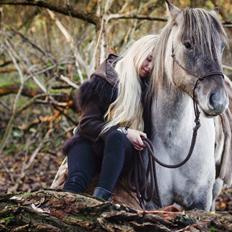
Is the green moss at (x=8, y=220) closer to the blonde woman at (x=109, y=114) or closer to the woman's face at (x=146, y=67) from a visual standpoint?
the blonde woman at (x=109, y=114)

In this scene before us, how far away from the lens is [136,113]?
12.2 feet

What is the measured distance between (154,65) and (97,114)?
1.43ft

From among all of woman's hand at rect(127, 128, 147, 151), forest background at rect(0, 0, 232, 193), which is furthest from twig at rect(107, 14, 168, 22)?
woman's hand at rect(127, 128, 147, 151)

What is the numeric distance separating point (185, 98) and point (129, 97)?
1.12ft

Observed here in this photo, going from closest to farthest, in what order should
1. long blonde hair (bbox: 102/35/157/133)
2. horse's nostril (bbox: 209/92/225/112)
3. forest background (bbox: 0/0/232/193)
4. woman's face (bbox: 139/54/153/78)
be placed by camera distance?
horse's nostril (bbox: 209/92/225/112)
long blonde hair (bbox: 102/35/157/133)
woman's face (bbox: 139/54/153/78)
forest background (bbox: 0/0/232/193)

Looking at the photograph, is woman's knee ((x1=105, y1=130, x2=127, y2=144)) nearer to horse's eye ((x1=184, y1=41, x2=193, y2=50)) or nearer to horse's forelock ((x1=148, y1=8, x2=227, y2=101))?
horse's forelock ((x1=148, y1=8, x2=227, y2=101))

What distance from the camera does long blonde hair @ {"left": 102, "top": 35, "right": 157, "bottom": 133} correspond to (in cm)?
366

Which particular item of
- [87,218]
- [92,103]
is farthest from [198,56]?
[87,218]

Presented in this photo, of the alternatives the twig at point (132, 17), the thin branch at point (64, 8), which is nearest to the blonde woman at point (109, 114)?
the twig at point (132, 17)

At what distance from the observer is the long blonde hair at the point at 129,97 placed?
366 centimetres

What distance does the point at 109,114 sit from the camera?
3.72 metres

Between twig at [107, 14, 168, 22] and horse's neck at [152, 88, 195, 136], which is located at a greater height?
twig at [107, 14, 168, 22]

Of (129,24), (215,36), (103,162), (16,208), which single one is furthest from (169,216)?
(129,24)

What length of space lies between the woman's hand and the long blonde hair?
19cm
